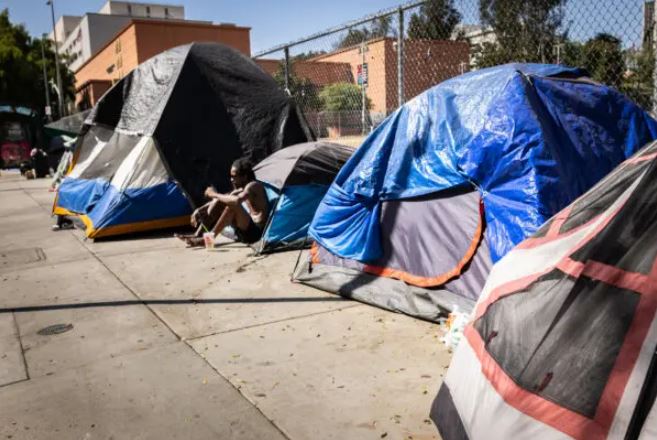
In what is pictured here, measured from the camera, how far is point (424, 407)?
306 centimetres

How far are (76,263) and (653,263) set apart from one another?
639 centimetres

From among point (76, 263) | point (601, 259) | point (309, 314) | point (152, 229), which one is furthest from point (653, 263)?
point (152, 229)

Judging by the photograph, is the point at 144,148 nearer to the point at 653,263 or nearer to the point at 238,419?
the point at 238,419

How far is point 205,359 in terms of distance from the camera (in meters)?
3.81

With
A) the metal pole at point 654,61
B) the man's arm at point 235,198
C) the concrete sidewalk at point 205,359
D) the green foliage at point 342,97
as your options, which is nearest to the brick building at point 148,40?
the green foliage at point 342,97

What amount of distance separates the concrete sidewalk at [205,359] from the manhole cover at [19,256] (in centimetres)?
68

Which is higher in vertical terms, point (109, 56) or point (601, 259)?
point (109, 56)

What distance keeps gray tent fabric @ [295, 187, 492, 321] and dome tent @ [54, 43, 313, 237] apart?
3.94m

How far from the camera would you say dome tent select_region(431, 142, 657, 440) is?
1.84 metres

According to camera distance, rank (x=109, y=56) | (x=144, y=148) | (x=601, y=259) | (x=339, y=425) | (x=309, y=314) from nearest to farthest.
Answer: (x=601, y=259), (x=339, y=425), (x=309, y=314), (x=144, y=148), (x=109, y=56)

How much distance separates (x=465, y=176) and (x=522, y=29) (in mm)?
2453

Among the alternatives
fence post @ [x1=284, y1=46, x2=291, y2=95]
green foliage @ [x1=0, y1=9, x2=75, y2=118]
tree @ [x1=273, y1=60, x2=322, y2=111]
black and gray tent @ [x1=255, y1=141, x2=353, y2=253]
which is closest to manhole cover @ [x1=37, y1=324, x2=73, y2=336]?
black and gray tent @ [x1=255, y1=141, x2=353, y2=253]

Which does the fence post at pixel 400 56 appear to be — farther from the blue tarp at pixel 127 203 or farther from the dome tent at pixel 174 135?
the blue tarp at pixel 127 203

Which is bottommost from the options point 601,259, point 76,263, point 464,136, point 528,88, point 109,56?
point 76,263
